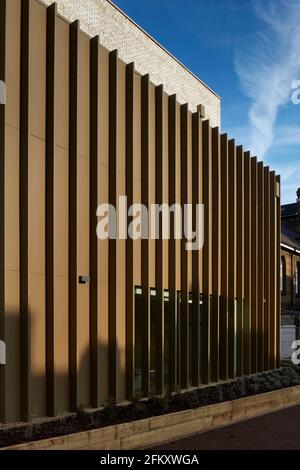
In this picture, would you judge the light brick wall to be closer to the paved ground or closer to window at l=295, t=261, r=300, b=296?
the paved ground

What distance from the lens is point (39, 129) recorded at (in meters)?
11.6

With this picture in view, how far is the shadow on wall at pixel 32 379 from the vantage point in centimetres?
1055

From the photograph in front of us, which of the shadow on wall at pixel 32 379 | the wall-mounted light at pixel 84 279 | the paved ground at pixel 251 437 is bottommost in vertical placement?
Answer: the paved ground at pixel 251 437

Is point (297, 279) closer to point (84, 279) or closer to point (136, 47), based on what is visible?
point (136, 47)

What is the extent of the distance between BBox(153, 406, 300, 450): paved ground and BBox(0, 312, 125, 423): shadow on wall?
7.51ft

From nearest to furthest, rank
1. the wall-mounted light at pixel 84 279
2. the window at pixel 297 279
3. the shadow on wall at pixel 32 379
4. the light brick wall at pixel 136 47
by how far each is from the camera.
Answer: the shadow on wall at pixel 32 379 < the wall-mounted light at pixel 84 279 < the light brick wall at pixel 136 47 < the window at pixel 297 279

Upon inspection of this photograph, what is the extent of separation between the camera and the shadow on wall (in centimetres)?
1055

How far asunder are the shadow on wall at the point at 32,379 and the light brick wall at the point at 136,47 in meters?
11.0

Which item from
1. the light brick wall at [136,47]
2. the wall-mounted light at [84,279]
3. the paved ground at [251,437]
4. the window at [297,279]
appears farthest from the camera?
the window at [297,279]

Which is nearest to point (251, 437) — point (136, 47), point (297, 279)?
point (136, 47)

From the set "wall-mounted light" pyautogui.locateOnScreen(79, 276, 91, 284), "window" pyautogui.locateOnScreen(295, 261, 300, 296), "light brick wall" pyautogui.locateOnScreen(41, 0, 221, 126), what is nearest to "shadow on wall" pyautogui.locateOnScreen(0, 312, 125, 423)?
"wall-mounted light" pyautogui.locateOnScreen(79, 276, 91, 284)

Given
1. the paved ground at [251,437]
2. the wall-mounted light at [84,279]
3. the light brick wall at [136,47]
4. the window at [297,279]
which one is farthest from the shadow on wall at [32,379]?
the window at [297,279]

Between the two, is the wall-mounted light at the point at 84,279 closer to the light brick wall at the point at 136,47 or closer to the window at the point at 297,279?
the light brick wall at the point at 136,47
